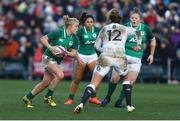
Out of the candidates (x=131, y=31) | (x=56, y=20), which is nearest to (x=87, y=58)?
(x=131, y=31)

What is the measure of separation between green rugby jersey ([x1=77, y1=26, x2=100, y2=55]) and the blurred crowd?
483 inches

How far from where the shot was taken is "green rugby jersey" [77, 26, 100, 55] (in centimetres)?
1842

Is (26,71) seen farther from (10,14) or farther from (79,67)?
(79,67)

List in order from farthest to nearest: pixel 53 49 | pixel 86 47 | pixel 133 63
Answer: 1. pixel 86 47
2. pixel 133 63
3. pixel 53 49

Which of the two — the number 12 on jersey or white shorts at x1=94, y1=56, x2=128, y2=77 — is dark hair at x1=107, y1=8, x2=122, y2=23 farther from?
white shorts at x1=94, y1=56, x2=128, y2=77

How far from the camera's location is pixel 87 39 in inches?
727

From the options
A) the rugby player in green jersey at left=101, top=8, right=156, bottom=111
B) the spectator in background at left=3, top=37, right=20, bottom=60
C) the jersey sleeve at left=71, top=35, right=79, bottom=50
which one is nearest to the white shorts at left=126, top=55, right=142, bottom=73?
the rugby player in green jersey at left=101, top=8, right=156, bottom=111

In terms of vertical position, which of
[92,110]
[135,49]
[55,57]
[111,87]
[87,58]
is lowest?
[92,110]

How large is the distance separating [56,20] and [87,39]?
15.3m

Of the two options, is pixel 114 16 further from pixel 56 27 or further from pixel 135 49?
pixel 56 27

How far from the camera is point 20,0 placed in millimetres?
35844

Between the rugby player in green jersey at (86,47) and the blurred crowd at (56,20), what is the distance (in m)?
12.2

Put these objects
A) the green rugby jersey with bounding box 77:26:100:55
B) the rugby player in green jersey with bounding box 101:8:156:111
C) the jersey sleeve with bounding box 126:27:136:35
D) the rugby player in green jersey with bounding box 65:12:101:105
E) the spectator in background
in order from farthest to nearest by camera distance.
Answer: the spectator in background → the green rugby jersey with bounding box 77:26:100:55 → the rugby player in green jersey with bounding box 65:12:101:105 → the rugby player in green jersey with bounding box 101:8:156:111 → the jersey sleeve with bounding box 126:27:136:35

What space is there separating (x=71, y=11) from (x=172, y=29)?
5.36 metres
